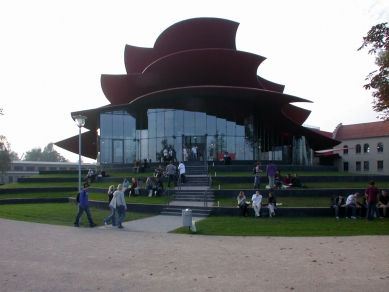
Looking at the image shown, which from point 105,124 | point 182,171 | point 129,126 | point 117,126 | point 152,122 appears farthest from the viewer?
point 105,124

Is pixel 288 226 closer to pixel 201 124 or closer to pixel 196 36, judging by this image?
pixel 201 124

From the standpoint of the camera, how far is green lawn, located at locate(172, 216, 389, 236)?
471 inches

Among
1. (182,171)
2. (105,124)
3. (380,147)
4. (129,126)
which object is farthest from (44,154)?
(182,171)

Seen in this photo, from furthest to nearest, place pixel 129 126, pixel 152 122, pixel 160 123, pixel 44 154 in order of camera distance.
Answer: pixel 44 154 → pixel 129 126 → pixel 152 122 → pixel 160 123

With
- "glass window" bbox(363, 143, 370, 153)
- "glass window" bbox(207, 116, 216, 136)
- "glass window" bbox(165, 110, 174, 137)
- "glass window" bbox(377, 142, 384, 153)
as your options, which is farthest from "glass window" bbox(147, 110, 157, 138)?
"glass window" bbox(363, 143, 370, 153)

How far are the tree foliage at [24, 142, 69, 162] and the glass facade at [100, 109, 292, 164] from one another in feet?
355

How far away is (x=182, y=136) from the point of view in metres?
32.7

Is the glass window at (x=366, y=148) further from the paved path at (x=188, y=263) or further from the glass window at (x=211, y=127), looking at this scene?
the paved path at (x=188, y=263)

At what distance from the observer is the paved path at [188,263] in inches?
244

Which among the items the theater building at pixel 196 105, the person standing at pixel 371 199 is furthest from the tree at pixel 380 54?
the theater building at pixel 196 105

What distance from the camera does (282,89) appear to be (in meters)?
43.6

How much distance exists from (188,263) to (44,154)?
14010 centimetres

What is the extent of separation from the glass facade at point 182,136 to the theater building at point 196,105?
9 cm

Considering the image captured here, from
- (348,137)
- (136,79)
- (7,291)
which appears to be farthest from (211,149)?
(348,137)
